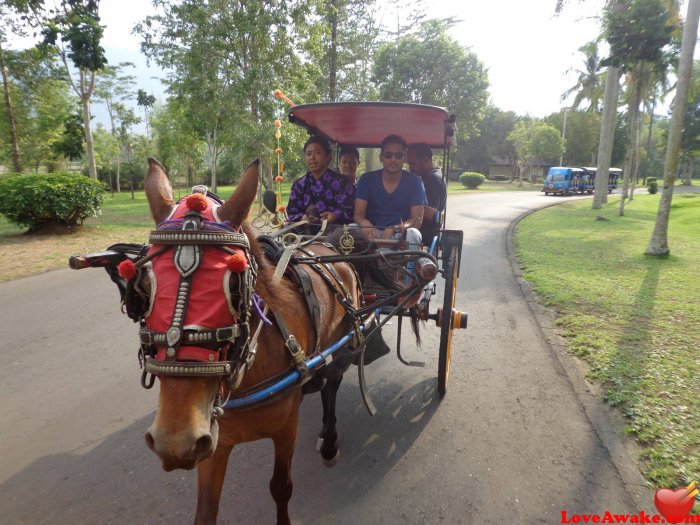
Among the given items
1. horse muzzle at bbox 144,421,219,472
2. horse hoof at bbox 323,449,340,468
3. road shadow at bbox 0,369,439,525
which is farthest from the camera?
horse hoof at bbox 323,449,340,468

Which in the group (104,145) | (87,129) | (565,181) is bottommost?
(565,181)

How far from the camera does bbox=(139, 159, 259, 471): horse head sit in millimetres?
1229

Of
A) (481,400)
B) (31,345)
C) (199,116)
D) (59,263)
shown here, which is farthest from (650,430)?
(199,116)

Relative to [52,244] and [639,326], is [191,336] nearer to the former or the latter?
[639,326]

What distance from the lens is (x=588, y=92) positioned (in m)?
33.6

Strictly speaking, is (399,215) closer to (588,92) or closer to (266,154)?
(266,154)

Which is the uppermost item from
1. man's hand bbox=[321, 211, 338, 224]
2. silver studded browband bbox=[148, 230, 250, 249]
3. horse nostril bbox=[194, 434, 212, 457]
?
silver studded browband bbox=[148, 230, 250, 249]

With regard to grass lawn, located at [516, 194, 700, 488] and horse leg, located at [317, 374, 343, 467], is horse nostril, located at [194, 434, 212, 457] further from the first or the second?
grass lawn, located at [516, 194, 700, 488]

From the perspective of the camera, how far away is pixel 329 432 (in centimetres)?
288

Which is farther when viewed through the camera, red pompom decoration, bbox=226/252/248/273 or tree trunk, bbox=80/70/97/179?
tree trunk, bbox=80/70/97/179

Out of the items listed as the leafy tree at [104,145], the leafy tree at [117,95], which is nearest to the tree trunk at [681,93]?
the leafy tree at [117,95]

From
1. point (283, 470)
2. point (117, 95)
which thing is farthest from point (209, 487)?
point (117, 95)

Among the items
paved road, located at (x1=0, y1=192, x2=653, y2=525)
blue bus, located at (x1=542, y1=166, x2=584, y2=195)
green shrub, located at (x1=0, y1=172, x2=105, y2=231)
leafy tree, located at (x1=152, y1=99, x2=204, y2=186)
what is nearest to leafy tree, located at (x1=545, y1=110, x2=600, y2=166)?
blue bus, located at (x1=542, y1=166, x2=584, y2=195)

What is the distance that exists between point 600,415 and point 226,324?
339cm
